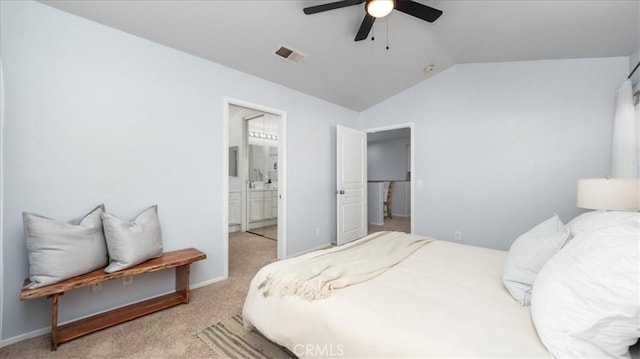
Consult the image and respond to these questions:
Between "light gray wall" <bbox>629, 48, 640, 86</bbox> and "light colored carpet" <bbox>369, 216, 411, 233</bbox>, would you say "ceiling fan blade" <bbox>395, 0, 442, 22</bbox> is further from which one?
"light colored carpet" <bbox>369, 216, 411, 233</bbox>

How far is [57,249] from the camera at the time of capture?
1655 mm

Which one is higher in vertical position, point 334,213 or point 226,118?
point 226,118

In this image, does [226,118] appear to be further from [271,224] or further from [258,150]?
[271,224]

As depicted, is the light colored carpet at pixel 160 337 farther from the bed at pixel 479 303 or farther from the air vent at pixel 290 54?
the air vent at pixel 290 54

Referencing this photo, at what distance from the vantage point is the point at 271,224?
562 centimetres

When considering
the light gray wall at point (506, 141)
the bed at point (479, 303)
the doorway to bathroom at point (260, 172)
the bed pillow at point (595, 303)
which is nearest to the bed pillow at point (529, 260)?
the bed at point (479, 303)

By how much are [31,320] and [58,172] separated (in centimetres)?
107

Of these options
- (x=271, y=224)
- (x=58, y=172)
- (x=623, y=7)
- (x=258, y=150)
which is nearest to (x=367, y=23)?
(x=623, y=7)

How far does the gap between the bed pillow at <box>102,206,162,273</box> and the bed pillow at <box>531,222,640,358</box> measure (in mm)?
2465

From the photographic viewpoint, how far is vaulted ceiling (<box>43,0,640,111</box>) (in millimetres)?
2096

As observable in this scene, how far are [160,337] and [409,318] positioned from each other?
5.78ft

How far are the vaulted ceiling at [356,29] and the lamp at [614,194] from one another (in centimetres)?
148

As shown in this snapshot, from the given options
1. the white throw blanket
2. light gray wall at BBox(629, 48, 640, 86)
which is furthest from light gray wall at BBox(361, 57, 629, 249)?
the white throw blanket

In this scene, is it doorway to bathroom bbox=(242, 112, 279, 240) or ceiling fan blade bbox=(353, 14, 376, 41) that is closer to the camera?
ceiling fan blade bbox=(353, 14, 376, 41)
